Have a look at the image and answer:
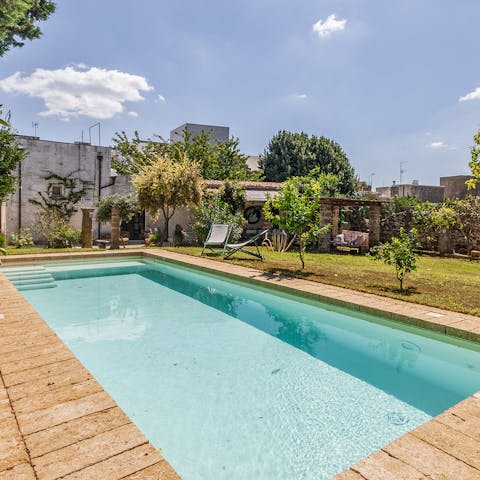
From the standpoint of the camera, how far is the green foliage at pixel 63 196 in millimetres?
20453

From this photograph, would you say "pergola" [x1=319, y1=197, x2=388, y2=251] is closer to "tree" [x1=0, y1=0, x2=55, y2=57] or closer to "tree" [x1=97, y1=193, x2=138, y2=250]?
"tree" [x1=97, y1=193, x2=138, y2=250]

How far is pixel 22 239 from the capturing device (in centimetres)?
1720

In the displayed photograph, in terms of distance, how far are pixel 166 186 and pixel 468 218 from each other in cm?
1291

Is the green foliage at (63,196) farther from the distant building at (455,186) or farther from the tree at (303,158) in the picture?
the distant building at (455,186)

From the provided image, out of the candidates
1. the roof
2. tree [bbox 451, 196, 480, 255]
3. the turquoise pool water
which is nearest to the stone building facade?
the roof

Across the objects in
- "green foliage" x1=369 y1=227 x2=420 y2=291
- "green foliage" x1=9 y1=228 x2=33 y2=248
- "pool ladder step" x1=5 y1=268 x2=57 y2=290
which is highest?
"green foliage" x1=369 y1=227 x2=420 y2=291

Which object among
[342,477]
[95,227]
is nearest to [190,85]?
[95,227]

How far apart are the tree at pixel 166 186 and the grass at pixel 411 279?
4514mm

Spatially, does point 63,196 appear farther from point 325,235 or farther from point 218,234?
point 325,235

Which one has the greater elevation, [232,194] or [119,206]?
[232,194]

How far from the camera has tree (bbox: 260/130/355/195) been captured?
3269 cm

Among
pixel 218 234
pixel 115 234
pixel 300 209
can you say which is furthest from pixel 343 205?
pixel 115 234

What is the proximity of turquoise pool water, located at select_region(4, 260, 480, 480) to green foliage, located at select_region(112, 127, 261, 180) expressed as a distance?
71.2ft

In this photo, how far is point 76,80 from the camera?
26719 mm
